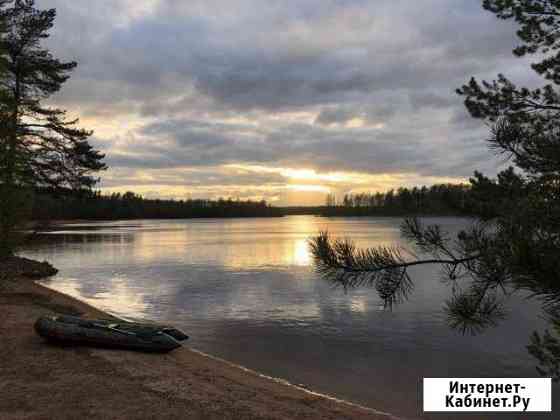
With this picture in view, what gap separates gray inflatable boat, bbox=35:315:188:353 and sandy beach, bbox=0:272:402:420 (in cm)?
22

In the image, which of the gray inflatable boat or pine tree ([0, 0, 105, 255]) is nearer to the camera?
the gray inflatable boat

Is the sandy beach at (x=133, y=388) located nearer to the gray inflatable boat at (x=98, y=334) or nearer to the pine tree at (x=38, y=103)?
the gray inflatable boat at (x=98, y=334)

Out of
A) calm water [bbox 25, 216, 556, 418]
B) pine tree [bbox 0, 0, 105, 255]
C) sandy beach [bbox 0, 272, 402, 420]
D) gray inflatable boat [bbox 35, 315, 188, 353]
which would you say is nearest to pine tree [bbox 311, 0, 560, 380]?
sandy beach [bbox 0, 272, 402, 420]

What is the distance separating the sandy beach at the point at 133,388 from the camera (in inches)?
289

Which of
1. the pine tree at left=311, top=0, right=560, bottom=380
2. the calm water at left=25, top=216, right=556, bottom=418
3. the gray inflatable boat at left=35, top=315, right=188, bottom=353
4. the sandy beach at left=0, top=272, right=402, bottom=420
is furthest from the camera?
the calm water at left=25, top=216, right=556, bottom=418

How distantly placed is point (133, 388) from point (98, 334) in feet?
9.66

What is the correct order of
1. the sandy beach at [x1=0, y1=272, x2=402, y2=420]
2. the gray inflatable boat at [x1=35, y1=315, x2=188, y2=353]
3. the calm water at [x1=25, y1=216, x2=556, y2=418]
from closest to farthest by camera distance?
the sandy beach at [x1=0, y1=272, x2=402, y2=420]
the gray inflatable boat at [x1=35, y1=315, x2=188, y2=353]
the calm water at [x1=25, y1=216, x2=556, y2=418]

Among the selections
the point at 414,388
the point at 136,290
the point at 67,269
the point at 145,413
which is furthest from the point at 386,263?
the point at 67,269

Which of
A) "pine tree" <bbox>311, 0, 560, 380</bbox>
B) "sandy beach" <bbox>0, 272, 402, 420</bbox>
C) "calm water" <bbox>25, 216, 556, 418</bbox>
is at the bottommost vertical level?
"calm water" <bbox>25, 216, 556, 418</bbox>

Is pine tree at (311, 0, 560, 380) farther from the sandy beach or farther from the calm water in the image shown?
the calm water

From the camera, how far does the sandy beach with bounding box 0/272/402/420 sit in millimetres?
7344

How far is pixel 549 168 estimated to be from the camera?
456cm

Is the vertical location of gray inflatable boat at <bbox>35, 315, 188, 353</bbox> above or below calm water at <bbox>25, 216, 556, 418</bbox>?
above

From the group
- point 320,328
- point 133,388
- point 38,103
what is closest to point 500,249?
point 133,388
